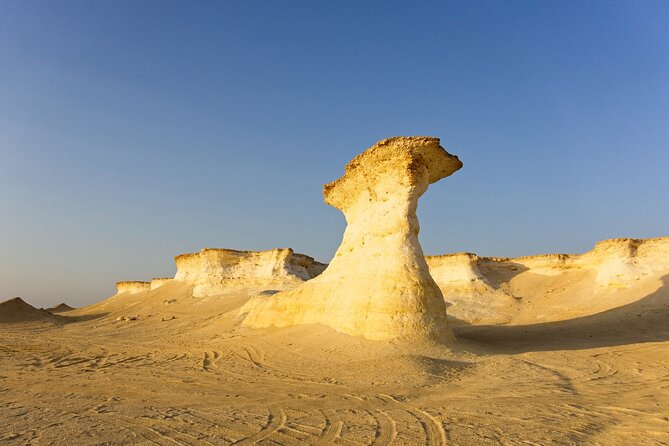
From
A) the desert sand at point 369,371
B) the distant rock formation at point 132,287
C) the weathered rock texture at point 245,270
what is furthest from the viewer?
the distant rock formation at point 132,287

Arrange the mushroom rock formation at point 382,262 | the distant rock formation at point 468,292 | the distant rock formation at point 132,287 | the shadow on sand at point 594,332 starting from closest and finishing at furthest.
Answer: the mushroom rock formation at point 382,262, the shadow on sand at point 594,332, the distant rock formation at point 468,292, the distant rock formation at point 132,287

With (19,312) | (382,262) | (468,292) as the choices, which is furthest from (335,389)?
(19,312)

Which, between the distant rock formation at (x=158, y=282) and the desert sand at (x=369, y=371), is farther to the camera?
the distant rock formation at (x=158, y=282)

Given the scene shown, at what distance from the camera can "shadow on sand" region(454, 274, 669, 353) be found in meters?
12.1

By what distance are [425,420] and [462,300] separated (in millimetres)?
21705

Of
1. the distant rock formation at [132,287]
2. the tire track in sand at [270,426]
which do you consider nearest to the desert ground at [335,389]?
the tire track in sand at [270,426]

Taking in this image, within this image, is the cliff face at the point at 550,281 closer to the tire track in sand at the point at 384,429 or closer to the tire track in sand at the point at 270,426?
the tire track in sand at the point at 384,429

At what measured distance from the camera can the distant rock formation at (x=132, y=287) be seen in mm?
41531

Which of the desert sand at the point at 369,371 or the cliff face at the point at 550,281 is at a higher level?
the cliff face at the point at 550,281

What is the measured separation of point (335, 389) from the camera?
20.9ft

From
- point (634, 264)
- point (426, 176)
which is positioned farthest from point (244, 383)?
point (634, 264)

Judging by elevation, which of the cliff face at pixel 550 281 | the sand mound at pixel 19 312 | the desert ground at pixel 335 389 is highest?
the cliff face at pixel 550 281

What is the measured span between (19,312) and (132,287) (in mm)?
14588

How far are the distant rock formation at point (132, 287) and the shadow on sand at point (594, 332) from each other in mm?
35415
